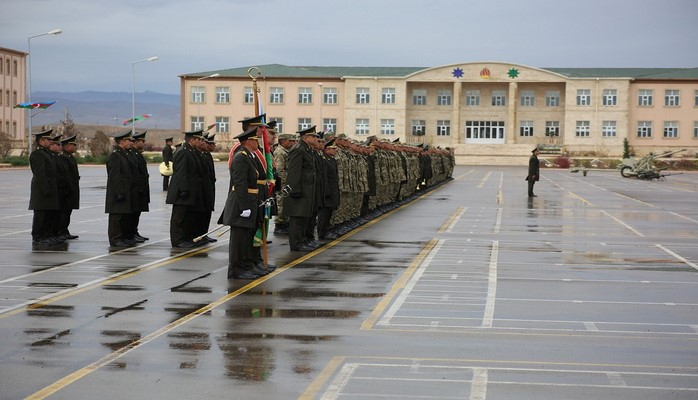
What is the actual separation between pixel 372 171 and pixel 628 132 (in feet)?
319

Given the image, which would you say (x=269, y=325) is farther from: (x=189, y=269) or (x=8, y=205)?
(x=8, y=205)

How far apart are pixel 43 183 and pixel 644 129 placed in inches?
4221

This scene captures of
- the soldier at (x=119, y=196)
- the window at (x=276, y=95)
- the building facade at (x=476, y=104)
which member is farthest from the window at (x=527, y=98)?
the soldier at (x=119, y=196)

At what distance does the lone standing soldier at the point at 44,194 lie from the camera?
19.3m

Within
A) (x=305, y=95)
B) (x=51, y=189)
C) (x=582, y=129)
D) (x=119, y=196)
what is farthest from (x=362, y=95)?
(x=119, y=196)

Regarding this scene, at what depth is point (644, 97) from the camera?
119188mm

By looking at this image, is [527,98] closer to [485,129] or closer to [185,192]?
[485,129]

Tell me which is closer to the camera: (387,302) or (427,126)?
(387,302)

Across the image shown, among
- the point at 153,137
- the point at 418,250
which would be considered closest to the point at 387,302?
the point at 418,250

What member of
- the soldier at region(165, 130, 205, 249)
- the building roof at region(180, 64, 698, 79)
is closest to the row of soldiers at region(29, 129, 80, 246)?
the soldier at region(165, 130, 205, 249)

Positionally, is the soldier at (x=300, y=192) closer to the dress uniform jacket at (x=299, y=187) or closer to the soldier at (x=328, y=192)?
the dress uniform jacket at (x=299, y=187)

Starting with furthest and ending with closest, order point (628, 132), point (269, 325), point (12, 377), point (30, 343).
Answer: point (628, 132)
point (269, 325)
point (30, 343)
point (12, 377)

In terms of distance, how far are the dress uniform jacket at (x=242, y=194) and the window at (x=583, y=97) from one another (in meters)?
108

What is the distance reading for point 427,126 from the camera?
409 feet
